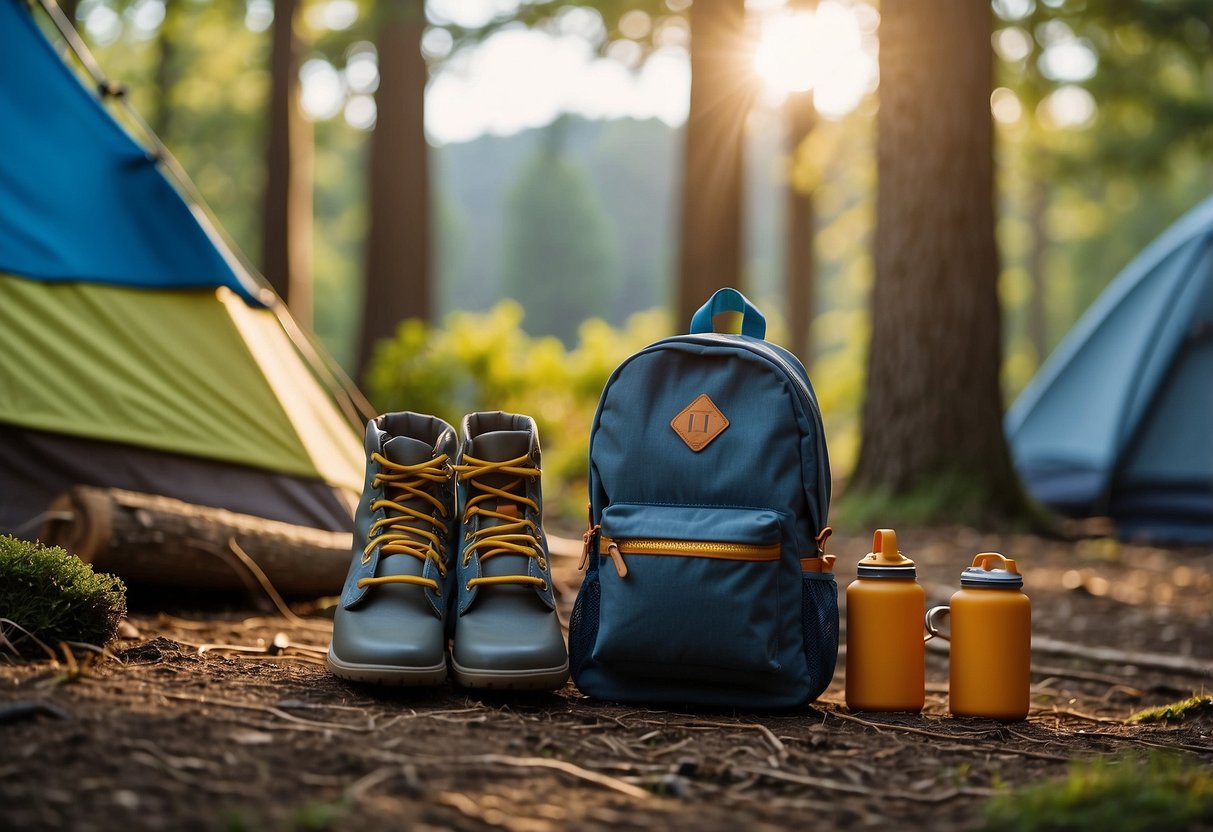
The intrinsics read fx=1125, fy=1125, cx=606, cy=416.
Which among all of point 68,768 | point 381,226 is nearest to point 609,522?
point 68,768

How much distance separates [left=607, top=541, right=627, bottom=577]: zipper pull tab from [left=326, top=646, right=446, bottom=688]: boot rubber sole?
39 centimetres

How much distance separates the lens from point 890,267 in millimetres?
6203

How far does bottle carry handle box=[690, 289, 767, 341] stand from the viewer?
2486 millimetres

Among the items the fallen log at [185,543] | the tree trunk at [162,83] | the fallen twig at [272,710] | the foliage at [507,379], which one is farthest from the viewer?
the tree trunk at [162,83]

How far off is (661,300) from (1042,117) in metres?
42.5

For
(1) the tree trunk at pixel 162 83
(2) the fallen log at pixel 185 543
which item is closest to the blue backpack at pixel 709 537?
(2) the fallen log at pixel 185 543

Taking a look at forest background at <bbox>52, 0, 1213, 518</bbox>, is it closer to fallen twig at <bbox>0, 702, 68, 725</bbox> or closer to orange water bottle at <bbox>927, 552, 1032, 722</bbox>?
orange water bottle at <bbox>927, 552, 1032, 722</bbox>

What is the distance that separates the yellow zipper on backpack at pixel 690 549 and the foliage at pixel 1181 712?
1042mm

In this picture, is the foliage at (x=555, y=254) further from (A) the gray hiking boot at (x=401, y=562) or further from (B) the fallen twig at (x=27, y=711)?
(B) the fallen twig at (x=27, y=711)

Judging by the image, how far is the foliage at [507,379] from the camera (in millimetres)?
8273

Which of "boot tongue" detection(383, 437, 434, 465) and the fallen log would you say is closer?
"boot tongue" detection(383, 437, 434, 465)

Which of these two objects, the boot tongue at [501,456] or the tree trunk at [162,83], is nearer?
the boot tongue at [501,456]

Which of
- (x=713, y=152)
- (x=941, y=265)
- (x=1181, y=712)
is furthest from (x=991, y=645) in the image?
(x=713, y=152)

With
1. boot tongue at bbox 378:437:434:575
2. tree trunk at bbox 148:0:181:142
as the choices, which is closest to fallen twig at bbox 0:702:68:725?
boot tongue at bbox 378:437:434:575
